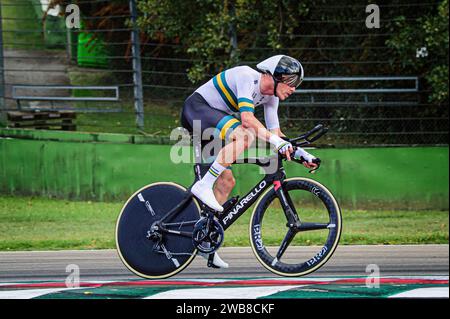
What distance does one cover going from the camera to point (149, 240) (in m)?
6.88

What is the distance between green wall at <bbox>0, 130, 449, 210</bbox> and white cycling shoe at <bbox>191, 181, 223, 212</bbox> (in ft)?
18.6

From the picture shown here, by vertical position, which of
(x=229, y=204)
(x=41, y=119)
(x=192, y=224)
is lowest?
(x=192, y=224)

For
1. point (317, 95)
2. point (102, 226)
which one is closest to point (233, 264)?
point (102, 226)

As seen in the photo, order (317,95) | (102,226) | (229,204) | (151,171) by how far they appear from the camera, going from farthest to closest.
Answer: (317,95) < (151,171) < (102,226) < (229,204)

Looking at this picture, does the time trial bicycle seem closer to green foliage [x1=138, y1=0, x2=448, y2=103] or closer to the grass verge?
the grass verge

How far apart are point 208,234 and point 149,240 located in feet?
1.69

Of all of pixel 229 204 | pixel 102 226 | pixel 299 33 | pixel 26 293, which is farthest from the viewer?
pixel 299 33

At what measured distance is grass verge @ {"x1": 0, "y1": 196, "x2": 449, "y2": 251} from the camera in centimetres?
1004

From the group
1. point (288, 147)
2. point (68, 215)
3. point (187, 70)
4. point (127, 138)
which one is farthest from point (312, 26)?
point (288, 147)

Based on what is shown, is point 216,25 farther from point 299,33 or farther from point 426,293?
point 426,293

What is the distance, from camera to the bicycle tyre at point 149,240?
22.4 ft

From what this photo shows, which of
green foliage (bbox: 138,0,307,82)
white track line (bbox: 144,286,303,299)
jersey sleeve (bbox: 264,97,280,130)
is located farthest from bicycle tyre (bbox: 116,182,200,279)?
green foliage (bbox: 138,0,307,82)

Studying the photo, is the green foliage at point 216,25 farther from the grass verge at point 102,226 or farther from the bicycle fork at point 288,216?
the bicycle fork at point 288,216

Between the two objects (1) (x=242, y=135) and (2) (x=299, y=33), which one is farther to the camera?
(2) (x=299, y=33)
